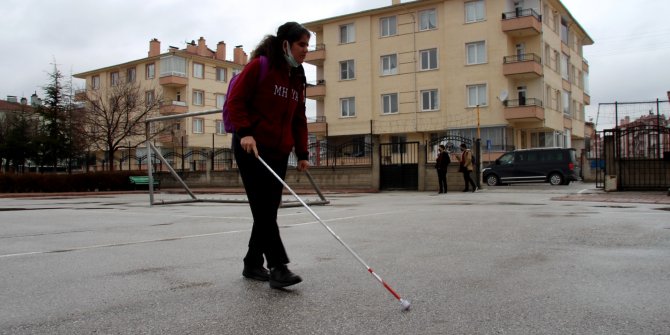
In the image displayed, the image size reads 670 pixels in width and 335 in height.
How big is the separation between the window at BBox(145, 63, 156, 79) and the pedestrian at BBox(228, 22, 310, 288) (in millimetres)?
57489

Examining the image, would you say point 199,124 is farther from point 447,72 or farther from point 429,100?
point 447,72

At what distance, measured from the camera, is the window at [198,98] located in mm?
58156

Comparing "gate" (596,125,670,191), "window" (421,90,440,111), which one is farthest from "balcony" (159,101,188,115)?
"gate" (596,125,670,191)

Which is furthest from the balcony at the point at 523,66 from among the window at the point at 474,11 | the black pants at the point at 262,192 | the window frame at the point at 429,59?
the black pants at the point at 262,192

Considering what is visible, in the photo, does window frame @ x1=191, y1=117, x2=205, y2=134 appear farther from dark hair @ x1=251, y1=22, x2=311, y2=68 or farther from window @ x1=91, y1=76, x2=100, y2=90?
dark hair @ x1=251, y1=22, x2=311, y2=68

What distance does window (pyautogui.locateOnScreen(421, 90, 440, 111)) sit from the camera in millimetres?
38906

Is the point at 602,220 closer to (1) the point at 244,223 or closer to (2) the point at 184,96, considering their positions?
(1) the point at 244,223

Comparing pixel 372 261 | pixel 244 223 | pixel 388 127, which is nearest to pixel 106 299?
pixel 372 261

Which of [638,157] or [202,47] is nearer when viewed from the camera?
[638,157]

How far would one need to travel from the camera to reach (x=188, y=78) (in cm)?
5709

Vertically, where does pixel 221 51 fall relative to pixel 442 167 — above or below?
above

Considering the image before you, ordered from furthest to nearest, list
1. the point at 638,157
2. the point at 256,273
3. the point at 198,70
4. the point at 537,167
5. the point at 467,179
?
the point at 198,70 → the point at 537,167 → the point at 467,179 → the point at 638,157 → the point at 256,273

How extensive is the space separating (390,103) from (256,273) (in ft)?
123

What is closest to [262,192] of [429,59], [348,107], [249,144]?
[249,144]
